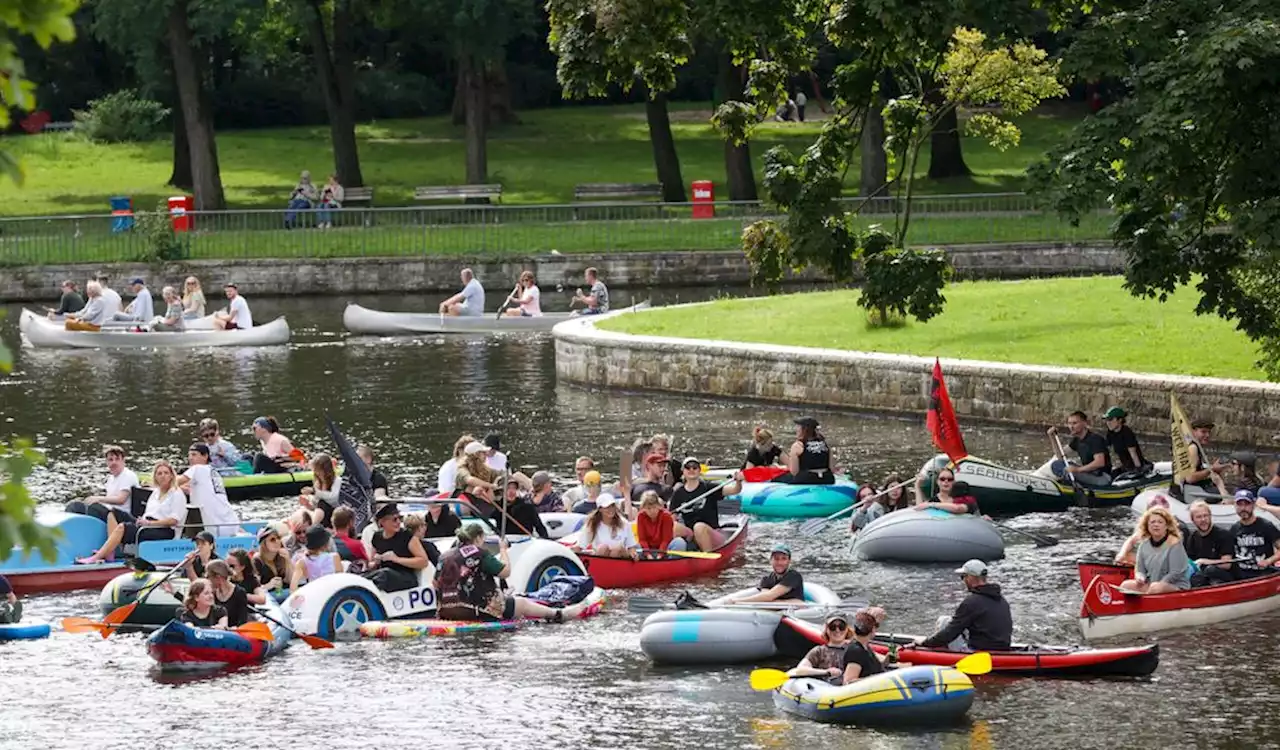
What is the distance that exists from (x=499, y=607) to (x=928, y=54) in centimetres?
957

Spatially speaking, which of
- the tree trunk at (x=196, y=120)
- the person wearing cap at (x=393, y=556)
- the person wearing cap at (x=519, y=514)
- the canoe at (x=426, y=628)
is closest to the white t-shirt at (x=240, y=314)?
the tree trunk at (x=196, y=120)

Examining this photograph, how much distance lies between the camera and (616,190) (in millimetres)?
66375

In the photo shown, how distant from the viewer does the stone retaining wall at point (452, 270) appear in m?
55.5

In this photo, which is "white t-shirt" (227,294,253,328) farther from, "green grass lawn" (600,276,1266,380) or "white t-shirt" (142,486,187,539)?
"white t-shirt" (142,486,187,539)

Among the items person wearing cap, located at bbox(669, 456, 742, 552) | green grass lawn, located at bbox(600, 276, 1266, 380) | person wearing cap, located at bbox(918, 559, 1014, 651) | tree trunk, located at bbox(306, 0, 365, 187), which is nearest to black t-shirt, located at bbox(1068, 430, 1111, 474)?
green grass lawn, located at bbox(600, 276, 1266, 380)

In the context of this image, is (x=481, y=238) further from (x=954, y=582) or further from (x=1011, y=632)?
(x=1011, y=632)

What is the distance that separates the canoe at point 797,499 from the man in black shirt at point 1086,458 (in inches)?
106

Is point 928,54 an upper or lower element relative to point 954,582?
upper

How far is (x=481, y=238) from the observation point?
57.2 metres

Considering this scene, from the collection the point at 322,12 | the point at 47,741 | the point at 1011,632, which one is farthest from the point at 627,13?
the point at 322,12

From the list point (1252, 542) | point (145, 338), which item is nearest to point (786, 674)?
point (1252, 542)

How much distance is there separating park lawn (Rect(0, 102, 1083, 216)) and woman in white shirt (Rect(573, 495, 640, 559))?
45.0 m

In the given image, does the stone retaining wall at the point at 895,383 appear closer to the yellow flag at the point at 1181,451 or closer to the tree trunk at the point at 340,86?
the yellow flag at the point at 1181,451

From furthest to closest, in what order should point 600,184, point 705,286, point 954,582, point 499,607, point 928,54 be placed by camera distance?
point 600,184
point 705,286
point 928,54
point 954,582
point 499,607
